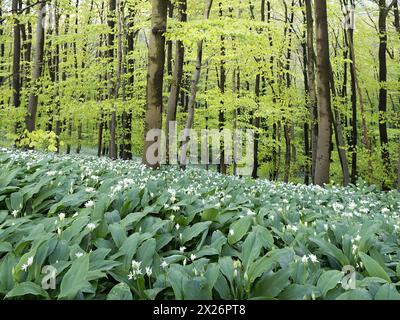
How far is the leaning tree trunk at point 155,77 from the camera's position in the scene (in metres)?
9.02

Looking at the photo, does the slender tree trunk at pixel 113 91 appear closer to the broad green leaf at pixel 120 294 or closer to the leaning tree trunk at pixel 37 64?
the leaning tree trunk at pixel 37 64

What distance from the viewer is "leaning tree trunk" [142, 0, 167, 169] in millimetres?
9023

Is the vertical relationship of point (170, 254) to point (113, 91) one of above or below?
below

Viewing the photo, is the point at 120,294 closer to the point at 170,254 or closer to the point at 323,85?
the point at 170,254

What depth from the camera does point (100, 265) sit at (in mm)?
2334

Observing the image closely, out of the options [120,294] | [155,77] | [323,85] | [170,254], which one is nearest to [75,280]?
[120,294]

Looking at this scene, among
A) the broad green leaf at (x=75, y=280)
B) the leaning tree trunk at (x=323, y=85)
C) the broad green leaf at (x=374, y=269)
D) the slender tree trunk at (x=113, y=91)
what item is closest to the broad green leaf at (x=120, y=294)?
the broad green leaf at (x=75, y=280)

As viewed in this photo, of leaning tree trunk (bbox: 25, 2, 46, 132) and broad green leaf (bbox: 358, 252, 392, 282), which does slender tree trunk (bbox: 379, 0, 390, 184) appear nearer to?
leaning tree trunk (bbox: 25, 2, 46, 132)

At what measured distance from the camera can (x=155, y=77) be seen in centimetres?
905

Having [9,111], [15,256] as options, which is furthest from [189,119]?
[15,256]

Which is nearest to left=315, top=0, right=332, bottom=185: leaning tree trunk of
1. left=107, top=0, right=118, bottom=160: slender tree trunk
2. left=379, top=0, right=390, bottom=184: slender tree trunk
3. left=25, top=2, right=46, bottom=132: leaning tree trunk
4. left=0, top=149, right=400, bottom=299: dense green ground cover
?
left=0, top=149, right=400, bottom=299: dense green ground cover
